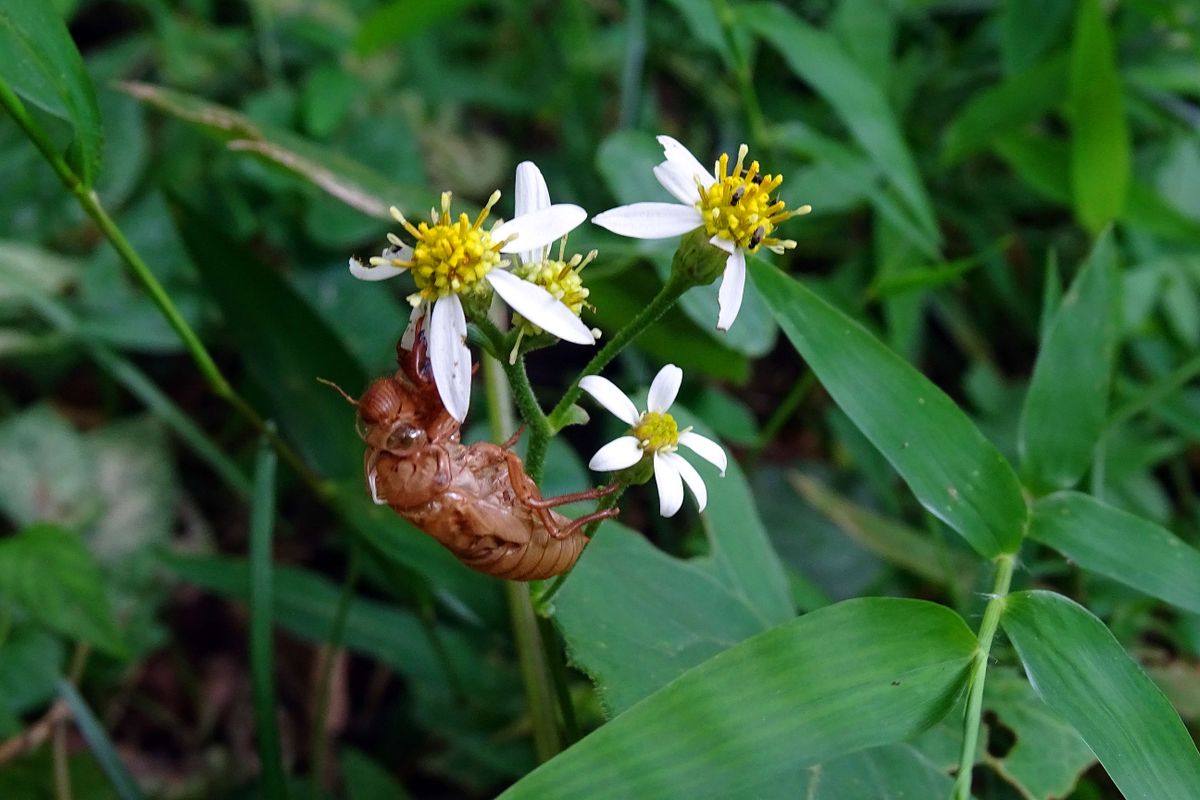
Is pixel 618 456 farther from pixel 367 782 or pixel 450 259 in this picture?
pixel 367 782

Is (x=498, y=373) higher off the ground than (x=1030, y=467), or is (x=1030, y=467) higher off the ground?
(x=1030, y=467)

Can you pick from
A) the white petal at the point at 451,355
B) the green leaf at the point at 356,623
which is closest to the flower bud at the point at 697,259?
the white petal at the point at 451,355

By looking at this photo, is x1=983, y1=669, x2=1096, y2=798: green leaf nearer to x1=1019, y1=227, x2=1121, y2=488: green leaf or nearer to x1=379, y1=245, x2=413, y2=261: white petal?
x1=1019, y1=227, x2=1121, y2=488: green leaf

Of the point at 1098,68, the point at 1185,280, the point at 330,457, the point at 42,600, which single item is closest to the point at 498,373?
the point at 330,457

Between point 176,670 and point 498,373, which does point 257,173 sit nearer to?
point 498,373

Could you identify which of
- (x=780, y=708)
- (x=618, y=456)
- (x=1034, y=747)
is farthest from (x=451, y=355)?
(x=1034, y=747)
